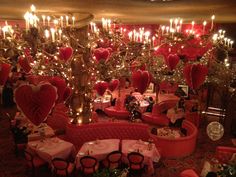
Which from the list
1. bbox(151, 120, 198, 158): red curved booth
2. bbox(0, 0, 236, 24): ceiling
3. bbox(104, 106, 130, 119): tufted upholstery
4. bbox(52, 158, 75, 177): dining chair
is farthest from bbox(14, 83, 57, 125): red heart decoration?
bbox(104, 106, 130, 119): tufted upholstery

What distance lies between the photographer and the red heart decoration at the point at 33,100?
451 cm

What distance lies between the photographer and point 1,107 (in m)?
14.1

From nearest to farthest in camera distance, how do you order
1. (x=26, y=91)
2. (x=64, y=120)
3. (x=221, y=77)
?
(x=26, y=91) < (x=64, y=120) < (x=221, y=77)

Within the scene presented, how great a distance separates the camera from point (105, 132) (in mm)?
9258

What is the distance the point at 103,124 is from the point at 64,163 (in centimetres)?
237

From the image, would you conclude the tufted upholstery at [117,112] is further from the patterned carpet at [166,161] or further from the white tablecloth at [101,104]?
the patterned carpet at [166,161]

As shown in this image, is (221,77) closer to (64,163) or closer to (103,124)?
(103,124)

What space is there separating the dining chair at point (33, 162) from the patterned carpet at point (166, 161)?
0.36 meters

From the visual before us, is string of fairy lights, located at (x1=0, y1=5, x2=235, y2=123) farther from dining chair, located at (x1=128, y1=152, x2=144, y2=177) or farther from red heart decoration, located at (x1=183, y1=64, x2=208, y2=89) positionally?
dining chair, located at (x1=128, y1=152, x2=144, y2=177)

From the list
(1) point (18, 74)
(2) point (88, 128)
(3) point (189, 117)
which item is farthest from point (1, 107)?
(3) point (189, 117)

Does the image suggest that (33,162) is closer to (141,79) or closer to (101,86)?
(101,86)

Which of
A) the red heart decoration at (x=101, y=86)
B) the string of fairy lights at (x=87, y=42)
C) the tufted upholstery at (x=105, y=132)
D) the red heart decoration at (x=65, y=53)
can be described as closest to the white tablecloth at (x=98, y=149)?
the tufted upholstery at (x=105, y=132)

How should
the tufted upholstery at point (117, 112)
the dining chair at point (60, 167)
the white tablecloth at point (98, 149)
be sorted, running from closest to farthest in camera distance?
the dining chair at point (60, 167) → the white tablecloth at point (98, 149) → the tufted upholstery at point (117, 112)

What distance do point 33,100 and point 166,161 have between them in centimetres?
585
